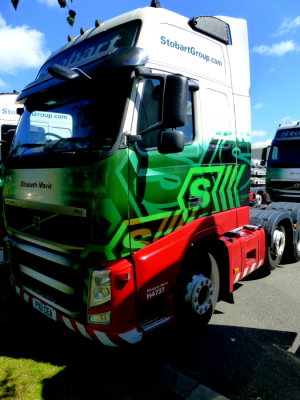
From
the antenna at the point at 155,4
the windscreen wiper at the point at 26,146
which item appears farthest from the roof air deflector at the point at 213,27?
the windscreen wiper at the point at 26,146

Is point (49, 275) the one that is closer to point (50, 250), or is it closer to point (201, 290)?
point (50, 250)

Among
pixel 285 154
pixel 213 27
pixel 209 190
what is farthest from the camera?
pixel 285 154

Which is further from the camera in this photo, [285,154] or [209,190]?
[285,154]

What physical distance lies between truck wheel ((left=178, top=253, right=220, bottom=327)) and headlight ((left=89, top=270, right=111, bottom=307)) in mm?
1077

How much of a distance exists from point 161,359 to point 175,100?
2.48 m

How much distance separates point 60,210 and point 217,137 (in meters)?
1.95

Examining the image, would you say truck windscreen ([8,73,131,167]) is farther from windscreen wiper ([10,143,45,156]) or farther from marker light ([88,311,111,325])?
marker light ([88,311,111,325])

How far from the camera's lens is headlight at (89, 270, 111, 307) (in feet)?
8.38

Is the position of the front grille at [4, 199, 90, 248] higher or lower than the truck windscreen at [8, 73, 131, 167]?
lower

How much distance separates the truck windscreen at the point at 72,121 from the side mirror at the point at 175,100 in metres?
0.35

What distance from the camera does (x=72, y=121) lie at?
9.63 ft

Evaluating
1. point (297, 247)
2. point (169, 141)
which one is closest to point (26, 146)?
point (169, 141)

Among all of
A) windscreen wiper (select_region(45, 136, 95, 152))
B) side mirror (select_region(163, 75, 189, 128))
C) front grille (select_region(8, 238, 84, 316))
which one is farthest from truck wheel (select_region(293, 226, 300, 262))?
windscreen wiper (select_region(45, 136, 95, 152))

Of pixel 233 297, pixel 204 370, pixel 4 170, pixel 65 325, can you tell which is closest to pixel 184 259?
pixel 204 370
